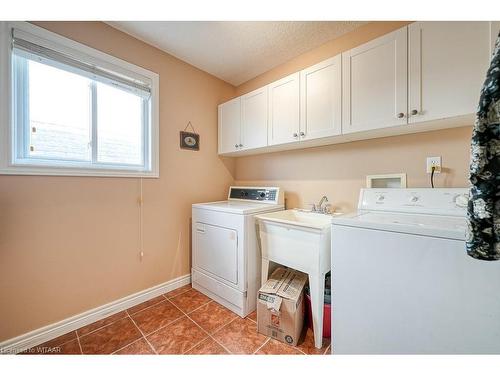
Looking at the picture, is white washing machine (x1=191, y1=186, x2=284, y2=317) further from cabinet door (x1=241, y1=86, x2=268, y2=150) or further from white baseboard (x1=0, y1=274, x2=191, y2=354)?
cabinet door (x1=241, y1=86, x2=268, y2=150)

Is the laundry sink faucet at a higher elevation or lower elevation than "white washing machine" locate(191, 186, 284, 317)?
higher

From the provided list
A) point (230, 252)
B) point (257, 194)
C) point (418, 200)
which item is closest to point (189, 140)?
point (257, 194)

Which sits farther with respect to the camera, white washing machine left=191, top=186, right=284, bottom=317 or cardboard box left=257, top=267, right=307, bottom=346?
white washing machine left=191, top=186, right=284, bottom=317

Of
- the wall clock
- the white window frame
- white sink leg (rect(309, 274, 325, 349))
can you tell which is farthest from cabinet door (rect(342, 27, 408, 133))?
the white window frame

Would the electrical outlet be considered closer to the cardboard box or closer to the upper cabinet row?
the upper cabinet row

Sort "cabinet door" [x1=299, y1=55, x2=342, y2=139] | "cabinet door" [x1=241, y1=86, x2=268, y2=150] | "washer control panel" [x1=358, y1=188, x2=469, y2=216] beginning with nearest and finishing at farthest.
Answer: "washer control panel" [x1=358, y1=188, x2=469, y2=216] < "cabinet door" [x1=299, y1=55, x2=342, y2=139] < "cabinet door" [x1=241, y1=86, x2=268, y2=150]

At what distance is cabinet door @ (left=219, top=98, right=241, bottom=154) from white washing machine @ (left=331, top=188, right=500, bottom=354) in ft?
4.89

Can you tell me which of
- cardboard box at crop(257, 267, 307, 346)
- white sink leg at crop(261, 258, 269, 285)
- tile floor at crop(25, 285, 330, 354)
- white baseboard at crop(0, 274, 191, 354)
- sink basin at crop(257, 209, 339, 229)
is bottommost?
tile floor at crop(25, 285, 330, 354)

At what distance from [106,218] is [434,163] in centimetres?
251

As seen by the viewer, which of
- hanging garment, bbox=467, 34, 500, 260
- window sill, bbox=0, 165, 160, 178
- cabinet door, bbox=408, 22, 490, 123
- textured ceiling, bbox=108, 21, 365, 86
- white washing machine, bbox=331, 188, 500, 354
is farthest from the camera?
textured ceiling, bbox=108, 21, 365, 86

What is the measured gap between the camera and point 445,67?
3.59 feet

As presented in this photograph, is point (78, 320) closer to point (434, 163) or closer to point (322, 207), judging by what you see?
point (322, 207)

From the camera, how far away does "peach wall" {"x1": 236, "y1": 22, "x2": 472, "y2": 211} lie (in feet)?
4.35
